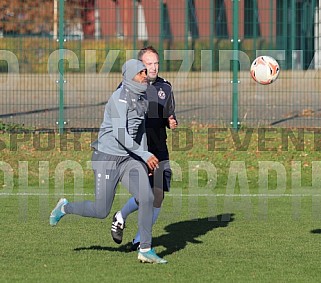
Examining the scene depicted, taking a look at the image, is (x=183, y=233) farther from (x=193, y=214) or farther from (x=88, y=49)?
(x=88, y=49)

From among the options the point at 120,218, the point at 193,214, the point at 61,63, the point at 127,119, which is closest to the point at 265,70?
the point at 193,214

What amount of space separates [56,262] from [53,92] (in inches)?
362

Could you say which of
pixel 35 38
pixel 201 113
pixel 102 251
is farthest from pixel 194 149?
pixel 102 251

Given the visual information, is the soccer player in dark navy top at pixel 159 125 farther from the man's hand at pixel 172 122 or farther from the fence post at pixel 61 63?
the fence post at pixel 61 63

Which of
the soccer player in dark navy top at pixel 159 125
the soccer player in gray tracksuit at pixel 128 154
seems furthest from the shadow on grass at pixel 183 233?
the soccer player in gray tracksuit at pixel 128 154

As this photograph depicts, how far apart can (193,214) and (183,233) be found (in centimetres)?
161

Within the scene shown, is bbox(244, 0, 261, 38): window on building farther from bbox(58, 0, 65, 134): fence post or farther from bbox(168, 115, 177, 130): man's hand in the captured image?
→ bbox(168, 115, 177, 130): man's hand

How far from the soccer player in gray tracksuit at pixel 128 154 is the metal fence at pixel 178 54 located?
7885 mm

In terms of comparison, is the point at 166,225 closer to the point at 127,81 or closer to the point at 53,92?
the point at 127,81

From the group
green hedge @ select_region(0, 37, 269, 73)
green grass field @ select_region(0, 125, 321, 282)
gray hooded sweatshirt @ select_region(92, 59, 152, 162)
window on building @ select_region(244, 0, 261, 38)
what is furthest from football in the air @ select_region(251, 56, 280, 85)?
green hedge @ select_region(0, 37, 269, 73)

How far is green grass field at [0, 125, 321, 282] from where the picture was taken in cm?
859

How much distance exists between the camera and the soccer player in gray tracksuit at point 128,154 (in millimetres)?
8664

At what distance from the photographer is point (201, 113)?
18.5m

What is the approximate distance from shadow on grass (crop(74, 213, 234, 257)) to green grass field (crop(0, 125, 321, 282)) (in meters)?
0.01
